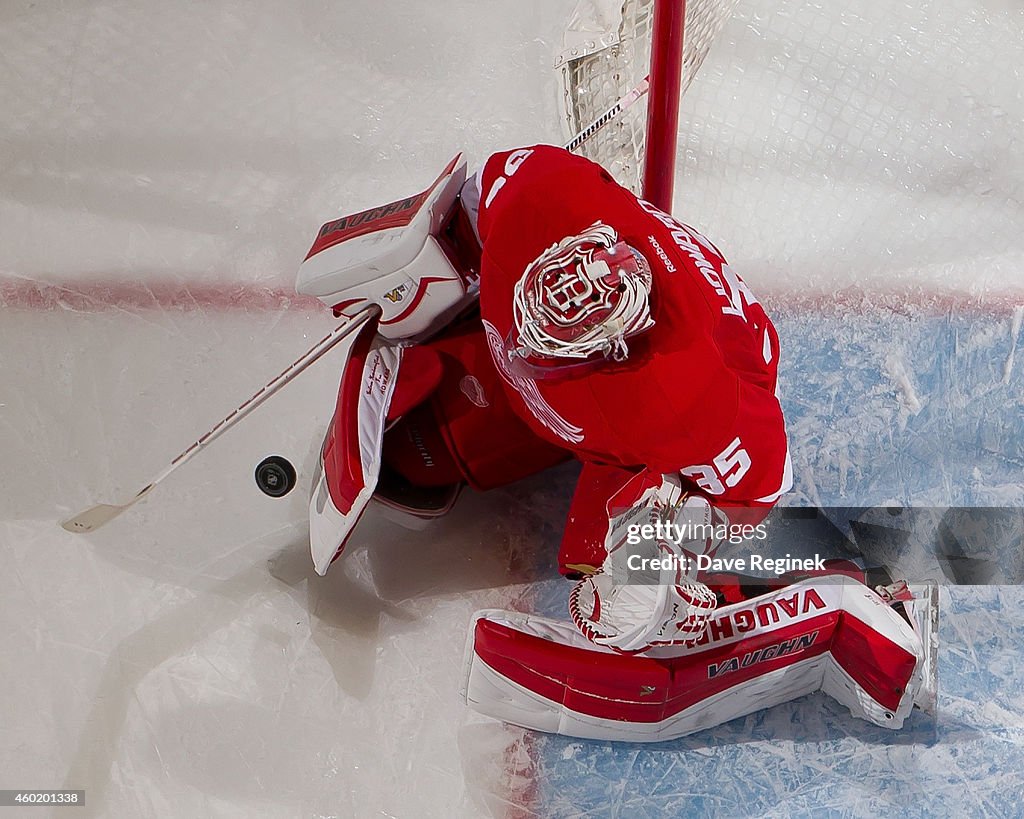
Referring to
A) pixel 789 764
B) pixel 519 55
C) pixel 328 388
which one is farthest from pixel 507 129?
pixel 789 764

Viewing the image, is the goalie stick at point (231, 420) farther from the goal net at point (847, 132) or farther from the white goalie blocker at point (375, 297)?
the goal net at point (847, 132)

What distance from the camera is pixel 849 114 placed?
1904 mm

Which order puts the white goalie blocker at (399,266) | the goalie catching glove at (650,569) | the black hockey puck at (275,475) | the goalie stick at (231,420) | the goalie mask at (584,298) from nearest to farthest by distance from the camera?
1. the goalie mask at (584,298)
2. the goalie catching glove at (650,569)
3. the white goalie blocker at (399,266)
4. the goalie stick at (231,420)
5. the black hockey puck at (275,475)

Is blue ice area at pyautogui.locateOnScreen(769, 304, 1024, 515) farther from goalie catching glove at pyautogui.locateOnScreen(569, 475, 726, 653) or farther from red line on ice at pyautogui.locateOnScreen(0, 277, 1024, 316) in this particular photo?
goalie catching glove at pyautogui.locateOnScreen(569, 475, 726, 653)

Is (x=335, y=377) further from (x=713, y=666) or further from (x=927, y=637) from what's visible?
(x=927, y=637)

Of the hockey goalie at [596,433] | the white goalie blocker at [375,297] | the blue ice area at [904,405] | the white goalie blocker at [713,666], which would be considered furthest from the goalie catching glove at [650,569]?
the blue ice area at [904,405]

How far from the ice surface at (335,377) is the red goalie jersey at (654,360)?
1.78ft

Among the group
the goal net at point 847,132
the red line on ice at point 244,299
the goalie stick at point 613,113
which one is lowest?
the red line on ice at point 244,299

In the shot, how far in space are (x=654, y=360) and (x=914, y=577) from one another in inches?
30.5

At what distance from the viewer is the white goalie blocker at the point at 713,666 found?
140cm

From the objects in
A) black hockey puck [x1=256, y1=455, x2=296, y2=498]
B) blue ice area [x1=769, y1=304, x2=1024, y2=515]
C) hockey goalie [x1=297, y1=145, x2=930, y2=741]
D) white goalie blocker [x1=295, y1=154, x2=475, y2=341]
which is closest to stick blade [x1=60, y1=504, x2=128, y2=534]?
black hockey puck [x1=256, y1=455, x2=296, y2=498]

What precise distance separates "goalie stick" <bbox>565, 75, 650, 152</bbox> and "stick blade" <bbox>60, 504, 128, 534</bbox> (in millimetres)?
880

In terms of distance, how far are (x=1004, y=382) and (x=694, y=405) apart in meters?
0.93

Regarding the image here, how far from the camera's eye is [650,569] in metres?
1.13
